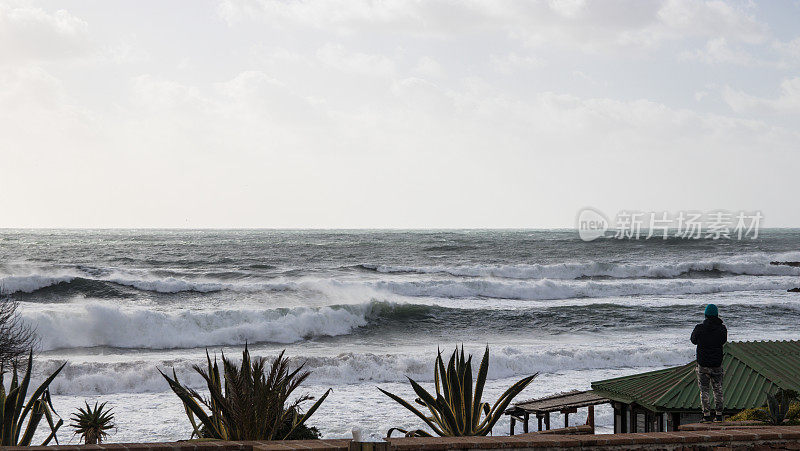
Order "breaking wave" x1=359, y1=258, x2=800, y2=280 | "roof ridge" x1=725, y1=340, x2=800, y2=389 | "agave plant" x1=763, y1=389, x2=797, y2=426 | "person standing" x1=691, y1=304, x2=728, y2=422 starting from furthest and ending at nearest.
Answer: "breaking wave" x1=359, y1=258, x2=800, y2=280, "roof ridge" x1=725, y1=340, x2=800, y2=389, "person standing" x1=691, y1=304, x2=728, y2=422, "agave plant" x1=763, y1=389, x2=797, y2=426

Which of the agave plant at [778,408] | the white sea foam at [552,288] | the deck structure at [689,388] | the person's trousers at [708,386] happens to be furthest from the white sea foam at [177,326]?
the agave plant at [778,408]

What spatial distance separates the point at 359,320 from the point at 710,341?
78.6ft

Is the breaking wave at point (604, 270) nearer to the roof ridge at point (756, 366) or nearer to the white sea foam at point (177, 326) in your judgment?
the white sea foam at point (177, 326)

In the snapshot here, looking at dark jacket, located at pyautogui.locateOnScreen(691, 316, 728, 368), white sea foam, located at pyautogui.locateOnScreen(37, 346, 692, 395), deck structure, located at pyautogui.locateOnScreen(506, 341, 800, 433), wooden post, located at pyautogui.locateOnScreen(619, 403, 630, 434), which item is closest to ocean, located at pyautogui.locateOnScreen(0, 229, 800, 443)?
white sea foam, located at pyautogui.locateOnScreen(37, 346, 692, 395)

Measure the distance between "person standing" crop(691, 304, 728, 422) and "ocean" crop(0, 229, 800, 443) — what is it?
5.00 metres

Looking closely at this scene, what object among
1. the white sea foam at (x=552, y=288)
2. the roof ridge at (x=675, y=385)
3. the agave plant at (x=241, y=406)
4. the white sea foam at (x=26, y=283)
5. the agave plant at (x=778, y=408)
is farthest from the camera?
the white sea foam at (x=552, y=288)

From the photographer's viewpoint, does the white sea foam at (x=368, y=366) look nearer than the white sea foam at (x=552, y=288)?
Yes

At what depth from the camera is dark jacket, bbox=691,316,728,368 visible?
7.61 m

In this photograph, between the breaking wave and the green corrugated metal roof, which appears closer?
the green corrugated metal roof

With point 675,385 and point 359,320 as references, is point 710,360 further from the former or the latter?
point 359,320

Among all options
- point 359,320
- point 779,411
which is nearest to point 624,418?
point 779,411

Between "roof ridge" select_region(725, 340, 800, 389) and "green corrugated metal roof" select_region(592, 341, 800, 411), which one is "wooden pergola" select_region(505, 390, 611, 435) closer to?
"green corrugated metal roof" select_region(592, 341, 800, 411)

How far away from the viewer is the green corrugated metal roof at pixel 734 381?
788 cm

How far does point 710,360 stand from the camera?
7602 mm
